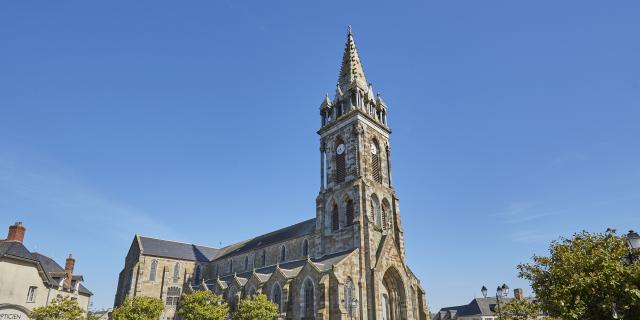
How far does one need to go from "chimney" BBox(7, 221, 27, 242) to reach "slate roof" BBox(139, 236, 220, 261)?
19571mm

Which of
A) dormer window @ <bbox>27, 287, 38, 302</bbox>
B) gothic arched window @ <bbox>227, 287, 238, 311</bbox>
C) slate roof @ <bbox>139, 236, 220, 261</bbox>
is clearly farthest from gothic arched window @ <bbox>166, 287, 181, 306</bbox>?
dormer window @ <bbox>27, 287, 38, 302</bbox>

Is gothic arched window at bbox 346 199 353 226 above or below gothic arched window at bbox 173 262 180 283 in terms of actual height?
above

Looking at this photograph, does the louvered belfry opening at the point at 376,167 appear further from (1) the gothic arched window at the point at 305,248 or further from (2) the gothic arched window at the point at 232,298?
(2) the gothic arched window at the point at 232,298

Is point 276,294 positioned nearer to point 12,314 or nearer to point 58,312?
point 58,312

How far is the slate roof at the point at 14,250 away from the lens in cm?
2750

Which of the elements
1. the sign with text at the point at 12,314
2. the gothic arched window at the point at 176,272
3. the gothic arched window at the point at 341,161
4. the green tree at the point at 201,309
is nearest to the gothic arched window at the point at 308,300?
the green tree at the point at 201,309

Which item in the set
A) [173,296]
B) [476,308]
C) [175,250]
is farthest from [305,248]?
[476,308]

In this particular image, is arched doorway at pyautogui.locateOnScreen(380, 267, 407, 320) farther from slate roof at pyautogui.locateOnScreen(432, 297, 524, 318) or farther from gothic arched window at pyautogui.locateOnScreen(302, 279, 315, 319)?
slate roof at pyautogui.locateOnScreen(432, 297, 524, 318)

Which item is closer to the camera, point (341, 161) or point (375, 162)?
point (341, 161)

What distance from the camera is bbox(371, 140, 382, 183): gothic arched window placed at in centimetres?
4112

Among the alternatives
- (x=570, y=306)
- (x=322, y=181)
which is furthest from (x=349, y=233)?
(x=570, y=306)

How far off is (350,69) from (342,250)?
20644mm

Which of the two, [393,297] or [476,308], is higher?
[393,297]

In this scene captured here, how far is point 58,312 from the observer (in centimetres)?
2727
